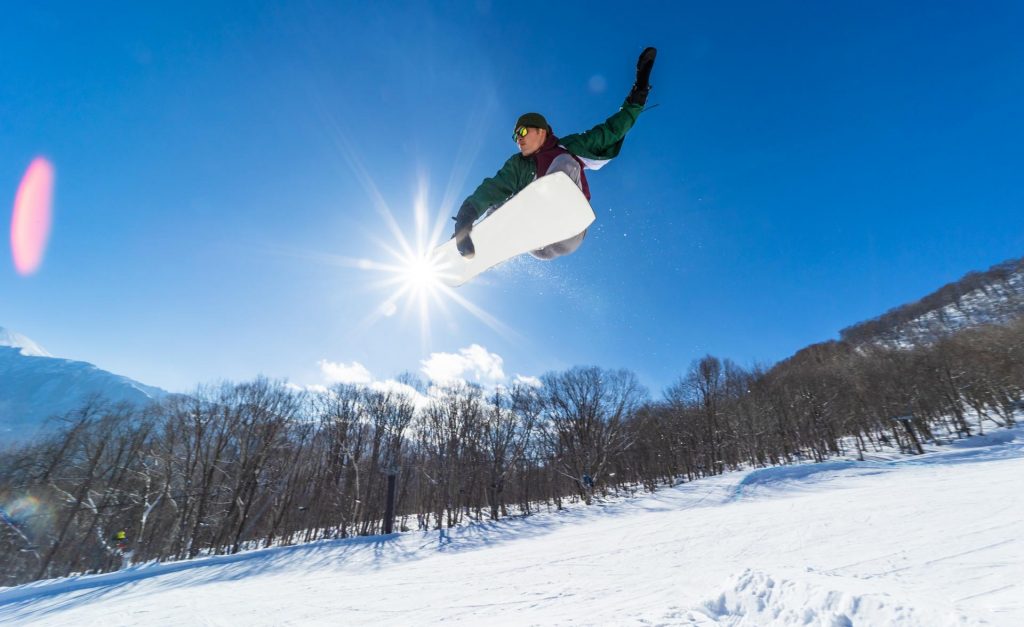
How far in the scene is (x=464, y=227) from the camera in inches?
117

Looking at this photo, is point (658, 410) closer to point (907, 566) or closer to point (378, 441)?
point (378, 441)

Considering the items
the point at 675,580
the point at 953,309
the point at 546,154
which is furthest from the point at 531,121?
the point at 953,309

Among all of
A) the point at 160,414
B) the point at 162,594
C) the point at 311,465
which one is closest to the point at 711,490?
the point at 162,594

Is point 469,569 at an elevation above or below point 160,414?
below

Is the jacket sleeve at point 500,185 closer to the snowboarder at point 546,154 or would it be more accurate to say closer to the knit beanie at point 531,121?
the snowboarder at point 546,154

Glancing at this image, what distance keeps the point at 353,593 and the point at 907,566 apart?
8.39 meters

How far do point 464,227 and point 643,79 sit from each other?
1738mm

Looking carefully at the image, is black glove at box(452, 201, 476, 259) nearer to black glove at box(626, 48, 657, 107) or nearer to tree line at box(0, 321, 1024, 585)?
black glove at box(626, 48, 657, 107)

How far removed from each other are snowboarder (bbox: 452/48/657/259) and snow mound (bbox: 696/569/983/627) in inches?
160

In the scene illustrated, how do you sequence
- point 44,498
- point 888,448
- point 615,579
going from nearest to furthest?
point 615,579
point 44,498
point 888,448

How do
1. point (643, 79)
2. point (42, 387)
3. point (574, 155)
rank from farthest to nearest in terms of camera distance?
point (42, 387)
point (574, 155)
point (643, 79)

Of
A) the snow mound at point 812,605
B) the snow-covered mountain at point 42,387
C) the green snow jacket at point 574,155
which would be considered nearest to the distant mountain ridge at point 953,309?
the snow mound at point 812,605

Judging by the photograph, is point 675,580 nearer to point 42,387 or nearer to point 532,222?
point 532,222

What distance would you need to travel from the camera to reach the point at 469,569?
26.2 feet
